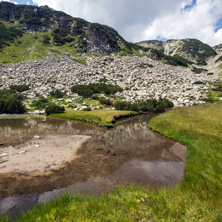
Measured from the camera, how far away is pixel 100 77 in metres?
67.2

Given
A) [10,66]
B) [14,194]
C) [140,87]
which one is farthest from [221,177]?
[10,66]

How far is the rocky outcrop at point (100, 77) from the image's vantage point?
52375mm

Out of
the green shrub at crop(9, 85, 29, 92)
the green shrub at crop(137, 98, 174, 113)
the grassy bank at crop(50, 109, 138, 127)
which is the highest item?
the green shrub at crop(9, 85, 29, 92)

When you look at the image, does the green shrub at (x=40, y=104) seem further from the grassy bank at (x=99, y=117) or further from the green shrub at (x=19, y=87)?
the green shrub at (x=19, y=87)

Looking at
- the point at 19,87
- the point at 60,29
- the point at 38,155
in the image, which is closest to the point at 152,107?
the point at 38,155

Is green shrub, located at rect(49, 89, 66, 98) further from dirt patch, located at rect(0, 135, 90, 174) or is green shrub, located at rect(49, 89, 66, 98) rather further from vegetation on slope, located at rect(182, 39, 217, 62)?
vegetation on slope, located at rect(182, 39, 217, 62)

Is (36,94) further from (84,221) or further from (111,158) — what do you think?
(84,221)

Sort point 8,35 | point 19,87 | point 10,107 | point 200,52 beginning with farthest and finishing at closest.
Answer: point 200,52 < point 8,35 < point 19,87 < point 10,107

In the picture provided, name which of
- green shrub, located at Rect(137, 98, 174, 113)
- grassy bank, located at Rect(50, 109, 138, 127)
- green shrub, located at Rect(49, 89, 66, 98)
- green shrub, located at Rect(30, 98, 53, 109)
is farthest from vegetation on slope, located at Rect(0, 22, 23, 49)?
green shrub, located at Rect(137, 98, 174, 113)

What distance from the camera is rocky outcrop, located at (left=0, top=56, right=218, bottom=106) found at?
5238 cm

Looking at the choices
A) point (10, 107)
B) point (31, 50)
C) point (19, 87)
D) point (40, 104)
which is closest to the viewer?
point (10, 107)

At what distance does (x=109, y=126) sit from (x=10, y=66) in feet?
212

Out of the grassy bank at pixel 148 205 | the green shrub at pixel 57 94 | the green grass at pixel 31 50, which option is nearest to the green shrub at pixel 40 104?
the green shrub at pixel 57 94

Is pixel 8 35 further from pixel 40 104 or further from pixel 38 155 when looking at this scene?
pixel 38 155
